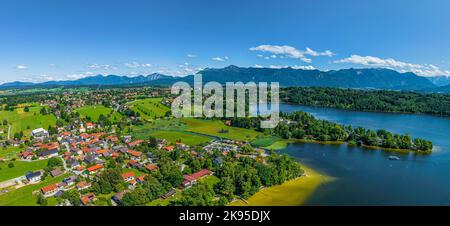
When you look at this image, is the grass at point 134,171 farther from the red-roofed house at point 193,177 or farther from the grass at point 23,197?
the grass at point 23,197

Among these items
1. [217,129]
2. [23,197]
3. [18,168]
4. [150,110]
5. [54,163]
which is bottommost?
[23,197]

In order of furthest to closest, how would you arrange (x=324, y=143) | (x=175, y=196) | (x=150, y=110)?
(x=150, y=110) < (x=324, y=143) < (x=175, y=196)

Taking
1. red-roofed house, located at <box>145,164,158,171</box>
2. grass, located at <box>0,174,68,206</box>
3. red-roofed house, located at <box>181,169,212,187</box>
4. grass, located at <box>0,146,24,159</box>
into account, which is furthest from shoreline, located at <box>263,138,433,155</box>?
grass, located at <box>0,146,24,159</box>

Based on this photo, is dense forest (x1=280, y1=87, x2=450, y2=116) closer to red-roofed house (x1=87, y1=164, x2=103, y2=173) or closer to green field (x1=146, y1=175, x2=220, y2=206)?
green field (x1=146, y1=175, x2=220, y2=206)

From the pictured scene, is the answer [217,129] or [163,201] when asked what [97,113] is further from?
[163,201]

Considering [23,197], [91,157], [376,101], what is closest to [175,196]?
[23,197]

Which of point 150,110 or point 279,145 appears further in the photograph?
point 150,110
